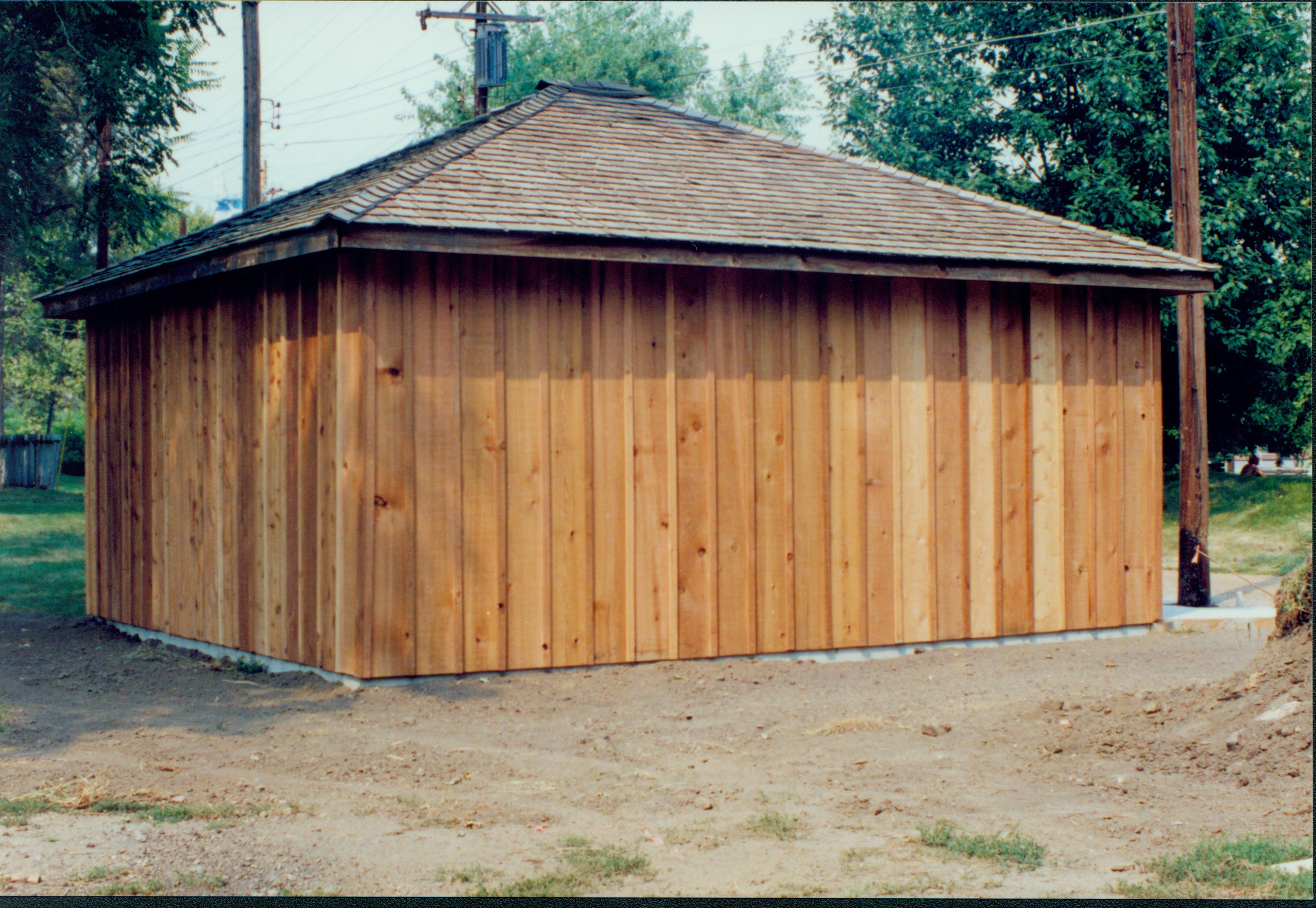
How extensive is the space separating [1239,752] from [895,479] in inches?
163

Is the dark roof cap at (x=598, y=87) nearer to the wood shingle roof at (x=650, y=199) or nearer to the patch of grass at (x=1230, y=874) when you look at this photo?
the wood shingle roof at (x=650, y=199)

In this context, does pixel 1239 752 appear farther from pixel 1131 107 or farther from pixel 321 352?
pixel 1131 107

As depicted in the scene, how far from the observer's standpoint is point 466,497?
850cm

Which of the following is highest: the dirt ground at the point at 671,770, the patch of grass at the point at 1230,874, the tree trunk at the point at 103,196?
the tree trunk at the point at 103,196

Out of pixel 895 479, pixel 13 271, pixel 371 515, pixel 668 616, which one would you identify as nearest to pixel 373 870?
pixel 371 515

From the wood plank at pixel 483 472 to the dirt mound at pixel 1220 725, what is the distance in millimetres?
3725

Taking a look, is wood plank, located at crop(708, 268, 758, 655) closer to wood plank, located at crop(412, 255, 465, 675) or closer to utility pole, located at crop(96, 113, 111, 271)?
wood plank, located at crop(412, 255, 465, 675)

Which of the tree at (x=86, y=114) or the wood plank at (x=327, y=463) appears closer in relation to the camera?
the wood plank at (x=327, y=463)

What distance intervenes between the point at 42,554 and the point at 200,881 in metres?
14.7

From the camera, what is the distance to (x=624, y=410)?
8977mm

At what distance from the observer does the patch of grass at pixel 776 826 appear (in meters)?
5.02

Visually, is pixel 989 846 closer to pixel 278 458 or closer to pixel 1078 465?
pixel 278 458

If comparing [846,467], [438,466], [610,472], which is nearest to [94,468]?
[438,466]

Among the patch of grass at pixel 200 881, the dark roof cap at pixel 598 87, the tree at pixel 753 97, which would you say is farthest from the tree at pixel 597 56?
the patch of grass at pixel 200 881
